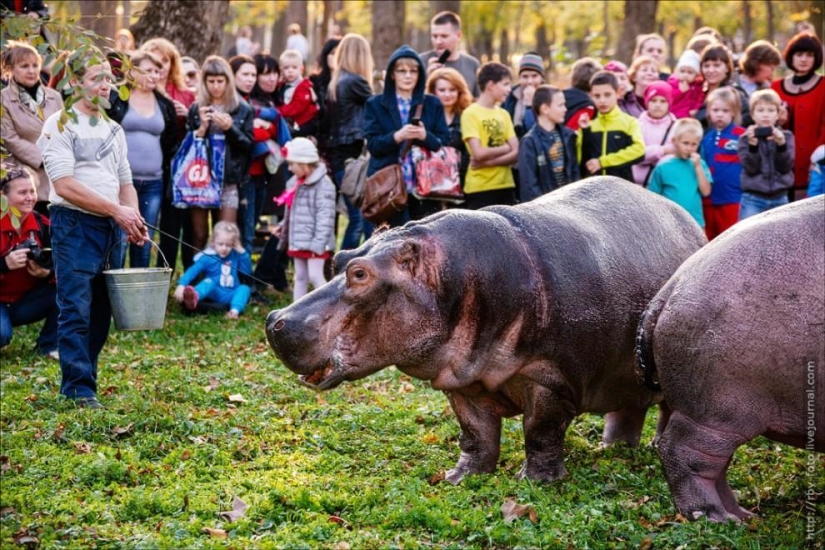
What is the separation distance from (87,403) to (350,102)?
5377 millimetres

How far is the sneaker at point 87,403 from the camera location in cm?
738

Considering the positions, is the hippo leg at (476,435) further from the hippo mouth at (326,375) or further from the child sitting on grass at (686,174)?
the child sitting on grass at (686,174)

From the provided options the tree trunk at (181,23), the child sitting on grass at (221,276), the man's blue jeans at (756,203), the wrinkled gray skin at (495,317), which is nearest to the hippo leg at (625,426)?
the wrinkled gray skin at (495,317)

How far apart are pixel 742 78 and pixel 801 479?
23.7ft

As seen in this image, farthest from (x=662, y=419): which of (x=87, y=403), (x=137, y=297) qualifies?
(x=87, y=403)

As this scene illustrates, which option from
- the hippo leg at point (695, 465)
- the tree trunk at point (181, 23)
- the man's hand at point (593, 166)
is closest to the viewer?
the hippo leg at point (695, 465)

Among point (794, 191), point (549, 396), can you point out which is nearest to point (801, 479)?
point (549, 396)

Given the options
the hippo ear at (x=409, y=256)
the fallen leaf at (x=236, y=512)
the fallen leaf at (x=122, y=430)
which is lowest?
the fallen leaf at (x=122, y=430)

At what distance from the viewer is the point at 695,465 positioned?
507 centimetres

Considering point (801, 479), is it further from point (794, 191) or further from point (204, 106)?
point (204, 106)

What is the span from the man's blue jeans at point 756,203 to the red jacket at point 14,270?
21.0ft

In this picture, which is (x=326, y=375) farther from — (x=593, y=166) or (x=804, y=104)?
(x=804, y=104)

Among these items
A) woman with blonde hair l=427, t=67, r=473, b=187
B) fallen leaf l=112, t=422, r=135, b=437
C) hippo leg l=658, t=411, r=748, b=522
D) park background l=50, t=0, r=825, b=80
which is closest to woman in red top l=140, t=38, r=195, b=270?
park background l=50, t=0, r=825, b=80

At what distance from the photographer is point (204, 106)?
36.0ft
